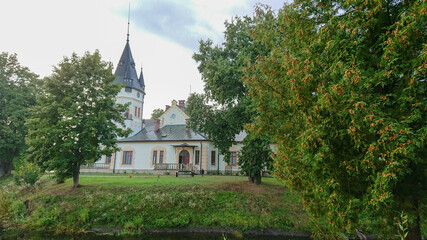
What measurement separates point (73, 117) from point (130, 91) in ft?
70.3

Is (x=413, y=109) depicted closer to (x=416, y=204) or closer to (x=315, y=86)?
(x=315, y=86)

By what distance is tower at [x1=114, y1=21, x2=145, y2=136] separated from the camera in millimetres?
34469

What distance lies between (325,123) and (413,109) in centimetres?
151

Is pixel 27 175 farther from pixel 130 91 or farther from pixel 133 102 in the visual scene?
pixel 130 91

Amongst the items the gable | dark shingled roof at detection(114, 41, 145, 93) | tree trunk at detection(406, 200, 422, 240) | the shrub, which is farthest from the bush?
dark shingled roof at detection(114, 41, 145, 93)

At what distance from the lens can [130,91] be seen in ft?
115

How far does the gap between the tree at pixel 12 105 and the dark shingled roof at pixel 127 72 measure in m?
11.3

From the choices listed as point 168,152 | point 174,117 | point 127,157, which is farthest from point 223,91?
point 127,157

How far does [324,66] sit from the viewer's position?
5508 mm

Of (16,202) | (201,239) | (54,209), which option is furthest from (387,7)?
(16,202)

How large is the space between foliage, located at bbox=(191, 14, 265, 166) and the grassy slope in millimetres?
3694

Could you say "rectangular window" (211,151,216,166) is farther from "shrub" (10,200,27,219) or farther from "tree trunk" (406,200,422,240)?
"tree trunk" (406,200,422,240)

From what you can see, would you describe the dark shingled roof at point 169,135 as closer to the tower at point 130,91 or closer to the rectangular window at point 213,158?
the rectangular window at point 213,158

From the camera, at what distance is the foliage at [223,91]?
14758mm
